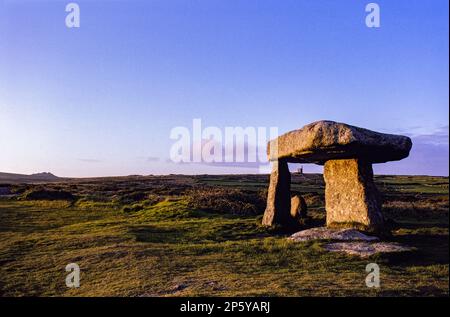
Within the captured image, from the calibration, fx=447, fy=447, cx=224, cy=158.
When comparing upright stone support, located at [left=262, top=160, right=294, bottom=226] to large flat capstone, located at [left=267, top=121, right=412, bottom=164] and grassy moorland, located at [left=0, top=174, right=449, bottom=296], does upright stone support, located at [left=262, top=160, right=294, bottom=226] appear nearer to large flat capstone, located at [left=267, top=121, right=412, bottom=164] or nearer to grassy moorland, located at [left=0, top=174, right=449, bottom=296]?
grassy moorland, located at [left=0, top=174, right=449, bottom=296]

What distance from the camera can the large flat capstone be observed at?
1600 centimetres

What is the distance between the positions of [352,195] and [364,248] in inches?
194

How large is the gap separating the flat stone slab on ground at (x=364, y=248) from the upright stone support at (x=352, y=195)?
312 cm

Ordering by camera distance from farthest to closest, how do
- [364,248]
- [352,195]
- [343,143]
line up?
[352,195]
[343,143]
[364,248]

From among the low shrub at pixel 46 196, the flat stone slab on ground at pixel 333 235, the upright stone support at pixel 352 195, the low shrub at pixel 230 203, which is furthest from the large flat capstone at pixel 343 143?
the low shrub at pixel 46 196

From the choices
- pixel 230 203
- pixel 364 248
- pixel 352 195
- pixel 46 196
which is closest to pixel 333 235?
pixel 364 248

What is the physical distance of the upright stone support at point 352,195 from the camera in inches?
686

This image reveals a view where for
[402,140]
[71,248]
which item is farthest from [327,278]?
[71,248]

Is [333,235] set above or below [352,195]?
below

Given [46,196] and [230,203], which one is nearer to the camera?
[230,203]

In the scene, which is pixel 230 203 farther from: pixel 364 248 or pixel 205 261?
pixel 364 248

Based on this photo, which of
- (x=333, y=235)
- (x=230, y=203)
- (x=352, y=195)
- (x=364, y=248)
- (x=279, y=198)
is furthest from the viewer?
(x=230, y=203)

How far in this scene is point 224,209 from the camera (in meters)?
27.4

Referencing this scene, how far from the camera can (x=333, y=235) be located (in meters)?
15.7
